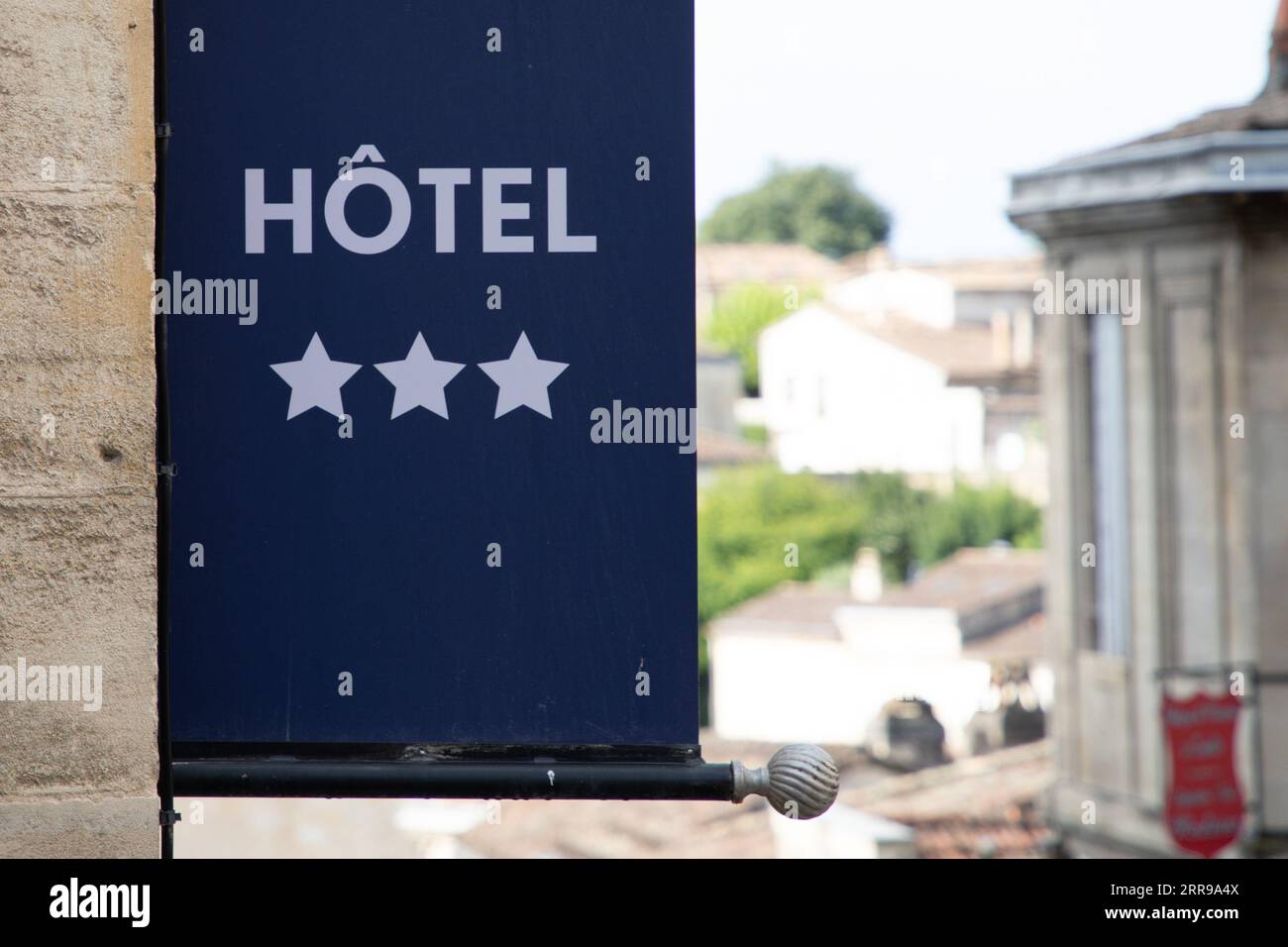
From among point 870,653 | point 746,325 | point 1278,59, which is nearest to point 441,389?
point 1278,59

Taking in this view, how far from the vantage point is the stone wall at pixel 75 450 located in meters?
4.14

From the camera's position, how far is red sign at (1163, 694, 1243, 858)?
16.7 metres

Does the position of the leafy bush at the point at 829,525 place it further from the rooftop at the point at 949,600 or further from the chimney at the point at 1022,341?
the rooftop at the point at 949,600

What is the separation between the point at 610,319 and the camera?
14.6 feet

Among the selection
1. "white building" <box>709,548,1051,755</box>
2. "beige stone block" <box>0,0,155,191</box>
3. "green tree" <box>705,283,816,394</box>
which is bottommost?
"white building" <box>709,548,1051,755</box>

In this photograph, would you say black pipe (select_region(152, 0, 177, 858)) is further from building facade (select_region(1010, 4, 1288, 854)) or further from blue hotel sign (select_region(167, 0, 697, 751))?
building facade (select_region(1010, 4, 1288, 854))

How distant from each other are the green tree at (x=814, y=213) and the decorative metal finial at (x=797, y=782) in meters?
121

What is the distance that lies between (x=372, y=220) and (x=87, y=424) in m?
0.86

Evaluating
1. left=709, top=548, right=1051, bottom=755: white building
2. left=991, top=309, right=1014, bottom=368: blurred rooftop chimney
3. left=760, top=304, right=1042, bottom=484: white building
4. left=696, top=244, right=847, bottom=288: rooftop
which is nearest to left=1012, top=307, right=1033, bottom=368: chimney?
left=991, top=309, right=1014, bottom=368: blurred rooftop chimney

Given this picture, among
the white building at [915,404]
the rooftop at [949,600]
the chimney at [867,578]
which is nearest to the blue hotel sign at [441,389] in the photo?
the rooftop at [949,600]

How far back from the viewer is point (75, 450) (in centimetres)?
414

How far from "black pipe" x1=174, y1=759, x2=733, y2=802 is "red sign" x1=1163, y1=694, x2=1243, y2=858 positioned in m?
13.4
